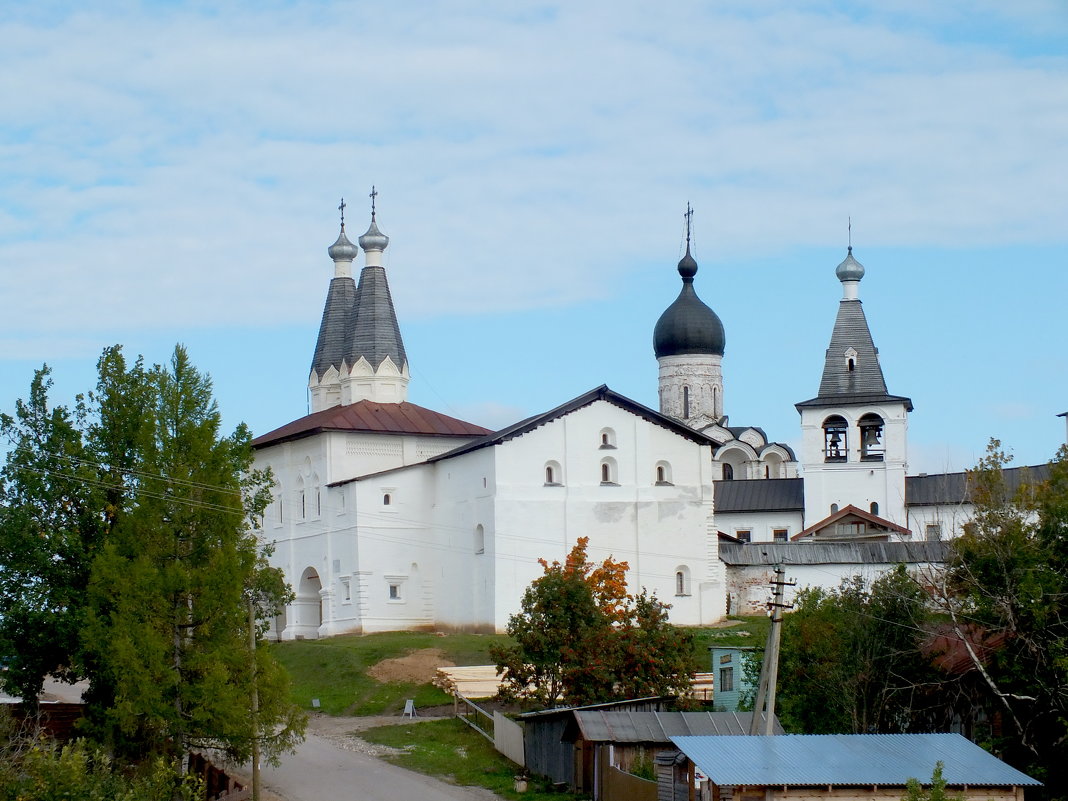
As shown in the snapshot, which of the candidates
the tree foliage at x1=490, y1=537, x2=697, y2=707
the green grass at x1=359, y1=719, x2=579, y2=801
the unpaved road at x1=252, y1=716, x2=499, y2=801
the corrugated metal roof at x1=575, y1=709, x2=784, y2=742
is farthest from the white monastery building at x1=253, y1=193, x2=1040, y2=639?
the corrugated metal roof at x1=575, y1=709, x2=784, y2=742

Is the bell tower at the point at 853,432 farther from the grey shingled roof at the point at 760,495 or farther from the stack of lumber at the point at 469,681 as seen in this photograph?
the stack of lumber at the point at 469,681

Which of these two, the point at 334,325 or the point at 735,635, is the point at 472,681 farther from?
the point at 334,325

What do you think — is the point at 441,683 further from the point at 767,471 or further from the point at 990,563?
the point at 767,471

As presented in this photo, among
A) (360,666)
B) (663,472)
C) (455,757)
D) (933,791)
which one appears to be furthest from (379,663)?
(933,791)

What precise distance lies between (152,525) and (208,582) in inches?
52.9

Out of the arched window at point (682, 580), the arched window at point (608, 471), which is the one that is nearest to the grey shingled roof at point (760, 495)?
the arched window at point (682, 580)

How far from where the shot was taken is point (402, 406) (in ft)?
173

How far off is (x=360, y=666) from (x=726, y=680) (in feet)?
34.5

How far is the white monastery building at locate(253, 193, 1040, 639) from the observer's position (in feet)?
152

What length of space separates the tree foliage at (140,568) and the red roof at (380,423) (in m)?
19.0

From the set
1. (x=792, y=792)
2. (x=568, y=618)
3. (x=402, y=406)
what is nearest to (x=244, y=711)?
(x=568, y=618)

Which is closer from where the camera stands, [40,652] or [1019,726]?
[1019,726]

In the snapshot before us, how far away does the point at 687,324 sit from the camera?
64.6 metres

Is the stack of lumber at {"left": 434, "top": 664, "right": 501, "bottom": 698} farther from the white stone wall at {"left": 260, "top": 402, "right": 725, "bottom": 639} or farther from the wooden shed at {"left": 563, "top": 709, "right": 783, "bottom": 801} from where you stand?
the white stone wall at {"left": 260, "top": 402, "right": 725, "bottom": 639}
